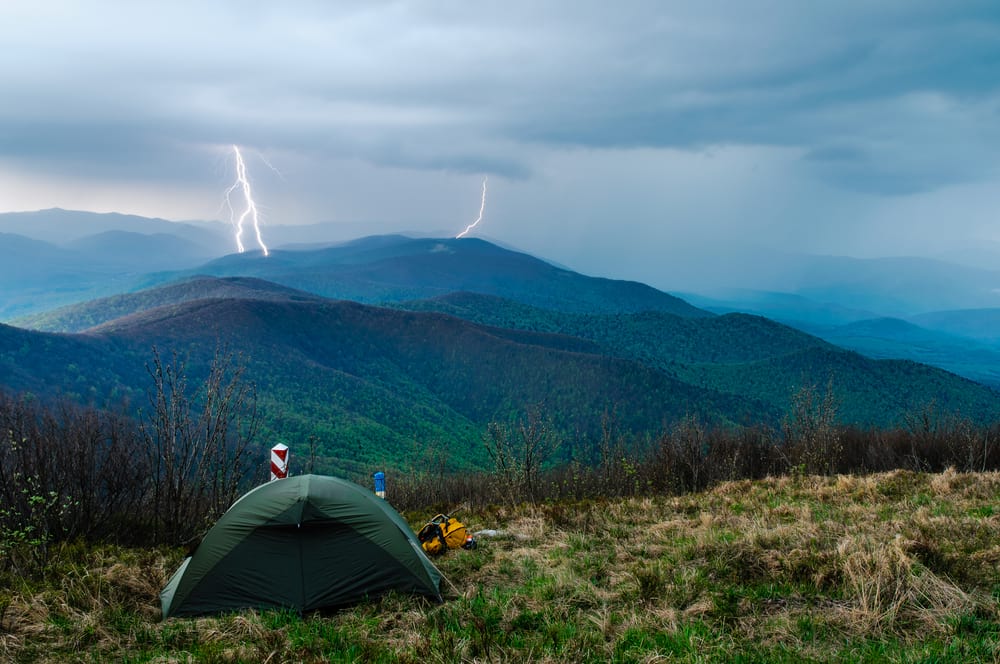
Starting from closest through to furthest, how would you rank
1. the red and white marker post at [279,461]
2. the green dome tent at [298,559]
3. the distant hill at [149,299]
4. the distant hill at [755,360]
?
the green dome tent at [298,559] → the red and white marker post at [279,461] → the distant hill at [755,360] → the distant hill at [149,299]

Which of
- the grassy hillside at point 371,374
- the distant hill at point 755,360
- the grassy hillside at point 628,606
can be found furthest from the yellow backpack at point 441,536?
the grassy hillside at point 371,374

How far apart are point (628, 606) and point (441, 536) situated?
14.3 feet

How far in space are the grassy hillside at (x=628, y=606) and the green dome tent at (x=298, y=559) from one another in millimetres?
276

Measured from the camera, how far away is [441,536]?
10.2 metres

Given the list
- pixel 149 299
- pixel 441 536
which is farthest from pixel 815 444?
pixel 149 299

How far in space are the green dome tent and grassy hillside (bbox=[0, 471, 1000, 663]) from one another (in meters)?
0.28

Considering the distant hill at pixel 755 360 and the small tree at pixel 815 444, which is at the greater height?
the small tree at pixel 815 444

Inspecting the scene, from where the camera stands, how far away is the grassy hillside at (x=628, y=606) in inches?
217

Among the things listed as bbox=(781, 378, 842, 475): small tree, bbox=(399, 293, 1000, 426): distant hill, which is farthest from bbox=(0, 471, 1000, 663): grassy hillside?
bbox=(399, 293, 1000, 426): distant hill

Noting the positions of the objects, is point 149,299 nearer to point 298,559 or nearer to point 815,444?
point 815,444

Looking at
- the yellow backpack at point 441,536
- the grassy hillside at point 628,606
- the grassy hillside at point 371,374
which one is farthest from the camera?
the grassy hillside at point 371,374

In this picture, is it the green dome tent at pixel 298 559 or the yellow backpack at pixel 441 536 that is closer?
the green dome tent at pixel 298 559

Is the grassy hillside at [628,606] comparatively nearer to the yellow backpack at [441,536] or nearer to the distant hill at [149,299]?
the yellow backpack at [441,536]

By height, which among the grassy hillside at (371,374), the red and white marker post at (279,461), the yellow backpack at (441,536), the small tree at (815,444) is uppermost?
the red and white marker post at (279,461)
